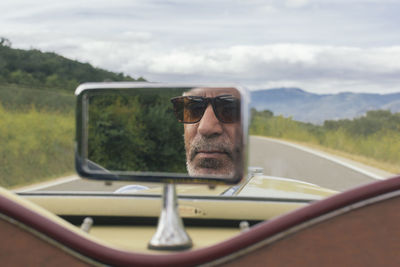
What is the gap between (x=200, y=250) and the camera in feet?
3.54

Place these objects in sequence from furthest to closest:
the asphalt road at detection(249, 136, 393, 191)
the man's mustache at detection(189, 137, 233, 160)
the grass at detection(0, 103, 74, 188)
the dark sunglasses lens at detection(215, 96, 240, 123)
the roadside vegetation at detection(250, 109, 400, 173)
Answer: the roadside vegetation at detection(250, 109, 400, 173)
the grass at detection(0, 103, 74, 188)
the asphalt road at detection(249, 136, 393, 191)
the man's mustache at detection(189, 137, 233, 160)
the dark sunglasses lens at detection(215, 96, 240, 123)

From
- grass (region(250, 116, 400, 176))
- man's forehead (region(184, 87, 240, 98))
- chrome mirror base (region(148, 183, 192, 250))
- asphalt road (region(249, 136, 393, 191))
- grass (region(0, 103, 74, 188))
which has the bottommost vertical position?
grass (region(250, 116, 400, 176))

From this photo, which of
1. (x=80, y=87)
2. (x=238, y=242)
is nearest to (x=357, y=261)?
(x=238, y=242)

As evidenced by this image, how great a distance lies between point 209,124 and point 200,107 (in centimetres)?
5

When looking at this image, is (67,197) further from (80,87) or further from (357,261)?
(357,261)

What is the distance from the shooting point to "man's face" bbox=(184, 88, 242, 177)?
4.13 ft

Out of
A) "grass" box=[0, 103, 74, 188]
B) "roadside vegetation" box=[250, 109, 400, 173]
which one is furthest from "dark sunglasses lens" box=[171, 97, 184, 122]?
"roadside vegetation" box=[250, 109, 400, 173]

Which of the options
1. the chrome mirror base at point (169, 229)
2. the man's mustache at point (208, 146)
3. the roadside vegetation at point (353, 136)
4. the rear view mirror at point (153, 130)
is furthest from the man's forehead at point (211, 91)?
the roadside vegetation at point (353, 136)

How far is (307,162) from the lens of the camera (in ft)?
58.0

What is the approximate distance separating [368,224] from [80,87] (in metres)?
0.64

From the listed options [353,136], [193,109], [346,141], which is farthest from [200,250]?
[353,136]

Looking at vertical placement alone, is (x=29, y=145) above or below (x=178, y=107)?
below

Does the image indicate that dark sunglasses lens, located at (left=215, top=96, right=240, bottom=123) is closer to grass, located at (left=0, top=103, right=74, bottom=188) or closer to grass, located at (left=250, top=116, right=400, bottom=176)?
grass, located at (left=0, top=103, right=74, bottom=188)

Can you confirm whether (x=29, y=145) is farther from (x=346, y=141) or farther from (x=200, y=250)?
(x=346, y=141)
